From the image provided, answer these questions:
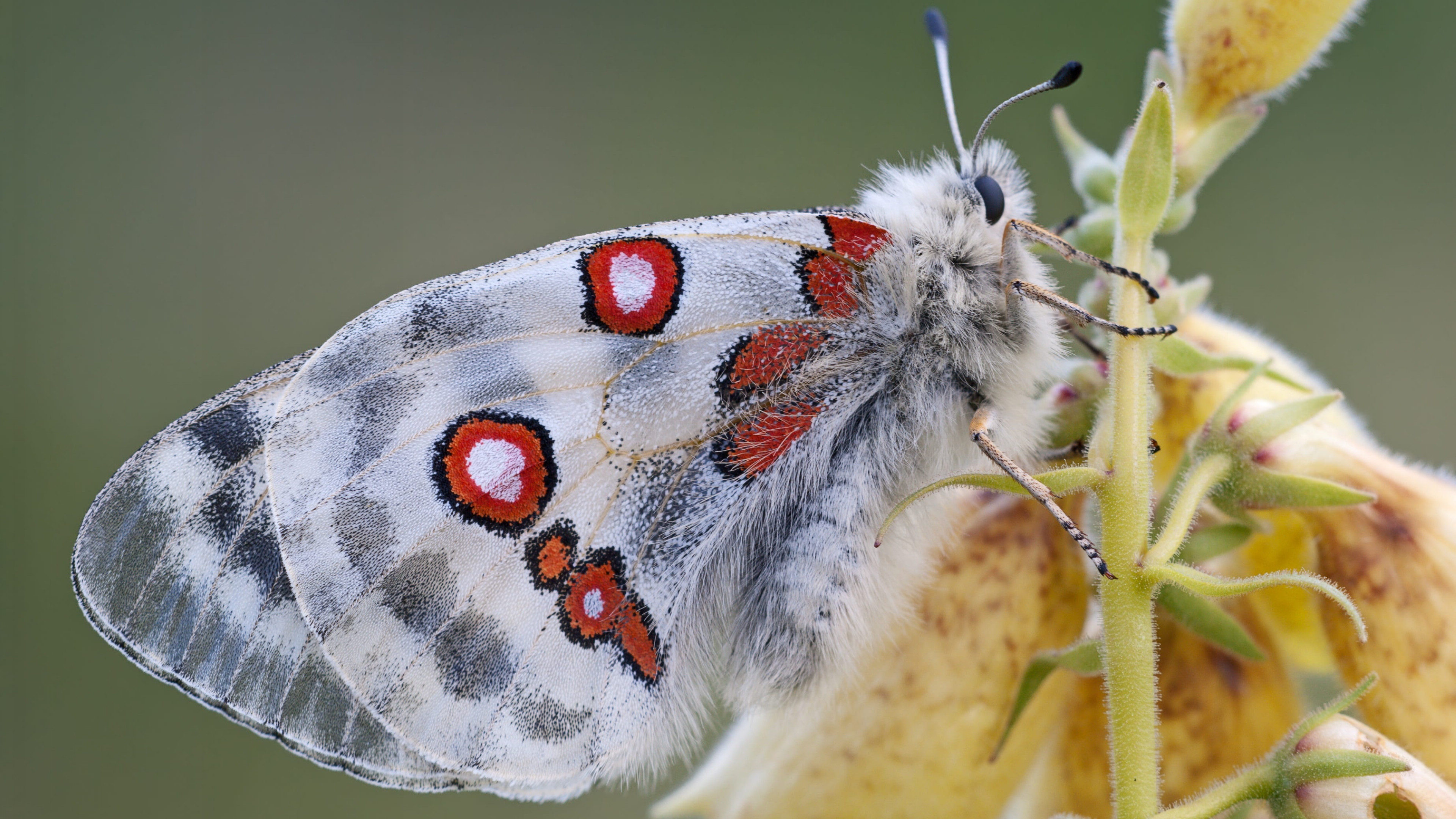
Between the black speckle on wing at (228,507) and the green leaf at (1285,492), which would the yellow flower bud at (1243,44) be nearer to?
the green leaf at (1285,492)

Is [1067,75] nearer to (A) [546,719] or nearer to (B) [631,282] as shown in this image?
(B) [631,282]

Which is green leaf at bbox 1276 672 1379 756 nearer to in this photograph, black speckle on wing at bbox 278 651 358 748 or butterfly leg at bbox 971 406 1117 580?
butterfly leg at bbox 971 406 1117 580

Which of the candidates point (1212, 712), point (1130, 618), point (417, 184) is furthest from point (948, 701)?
point (417, 184)

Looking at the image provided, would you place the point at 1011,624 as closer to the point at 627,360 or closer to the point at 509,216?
the point at 627,360

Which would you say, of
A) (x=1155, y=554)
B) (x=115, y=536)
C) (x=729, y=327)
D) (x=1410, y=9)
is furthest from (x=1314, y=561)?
(x=1410, y=9)

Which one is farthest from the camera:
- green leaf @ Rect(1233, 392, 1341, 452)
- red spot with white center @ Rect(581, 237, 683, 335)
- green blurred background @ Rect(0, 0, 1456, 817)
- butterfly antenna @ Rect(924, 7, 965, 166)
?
green blurred background @ Rect(0, 0, 1456, 817)

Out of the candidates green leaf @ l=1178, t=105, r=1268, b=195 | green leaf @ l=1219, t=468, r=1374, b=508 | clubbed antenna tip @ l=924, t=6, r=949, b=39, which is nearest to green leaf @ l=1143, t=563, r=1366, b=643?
green leaf @ l=1219, t=468, r=1374, b=508

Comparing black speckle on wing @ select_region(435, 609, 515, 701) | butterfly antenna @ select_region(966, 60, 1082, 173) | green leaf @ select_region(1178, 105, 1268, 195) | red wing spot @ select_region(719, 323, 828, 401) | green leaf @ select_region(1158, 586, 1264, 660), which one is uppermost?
butterfly antenna @ select_region(966, 60, 1082, 173)
